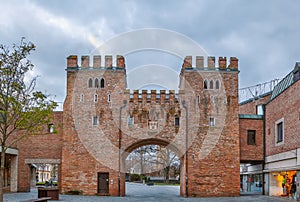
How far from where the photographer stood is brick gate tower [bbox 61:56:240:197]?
28.5 meters

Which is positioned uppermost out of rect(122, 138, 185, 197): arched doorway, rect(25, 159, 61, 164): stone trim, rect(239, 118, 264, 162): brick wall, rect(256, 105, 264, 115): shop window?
rect(256, 105, 264, 115): shop window

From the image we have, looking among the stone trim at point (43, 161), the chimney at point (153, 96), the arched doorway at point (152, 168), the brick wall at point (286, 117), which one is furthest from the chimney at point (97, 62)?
the arched doorway at point (152, 168)

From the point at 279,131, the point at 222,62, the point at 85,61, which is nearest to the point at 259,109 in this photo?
the point at 222,62

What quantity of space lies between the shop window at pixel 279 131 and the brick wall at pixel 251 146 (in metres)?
2.83

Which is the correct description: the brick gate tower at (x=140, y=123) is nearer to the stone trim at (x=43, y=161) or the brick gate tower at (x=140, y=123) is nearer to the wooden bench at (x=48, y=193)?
the stone trim at (x=43, y=161)

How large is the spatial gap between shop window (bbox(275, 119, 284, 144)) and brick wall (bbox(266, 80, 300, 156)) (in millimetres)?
283

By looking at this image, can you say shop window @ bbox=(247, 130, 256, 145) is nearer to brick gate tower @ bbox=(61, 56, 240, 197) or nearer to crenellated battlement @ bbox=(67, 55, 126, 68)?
brick gate tower @ bbox=(61, 56, 240, 197)

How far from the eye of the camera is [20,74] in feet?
54.1

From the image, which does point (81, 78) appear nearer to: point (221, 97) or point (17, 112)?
point (221, 97)

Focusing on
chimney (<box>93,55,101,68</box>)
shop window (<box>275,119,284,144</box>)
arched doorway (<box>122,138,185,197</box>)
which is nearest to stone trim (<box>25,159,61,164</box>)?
chimney (<box>93,55,101,68</box>)

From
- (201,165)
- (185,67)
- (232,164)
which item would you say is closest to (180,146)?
(201,165)

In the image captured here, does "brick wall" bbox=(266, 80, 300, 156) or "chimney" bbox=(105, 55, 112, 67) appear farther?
"chimney" bbox=(105, 55, 112, 67)

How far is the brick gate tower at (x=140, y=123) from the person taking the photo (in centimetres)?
2848

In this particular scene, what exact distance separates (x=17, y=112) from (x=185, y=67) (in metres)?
15.3
